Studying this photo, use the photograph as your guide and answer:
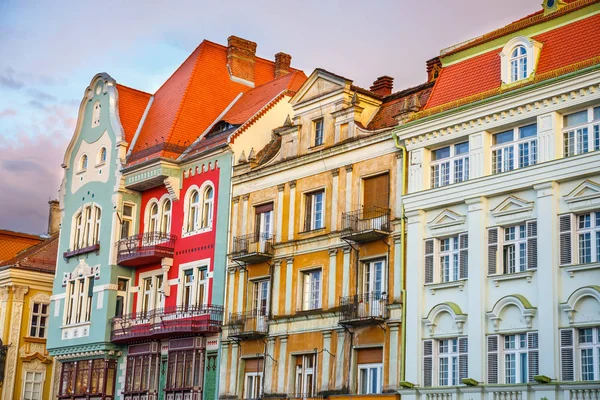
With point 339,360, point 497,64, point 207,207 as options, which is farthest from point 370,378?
point 207,207

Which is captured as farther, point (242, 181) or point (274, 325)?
point (242, 181)

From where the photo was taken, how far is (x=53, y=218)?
253ft

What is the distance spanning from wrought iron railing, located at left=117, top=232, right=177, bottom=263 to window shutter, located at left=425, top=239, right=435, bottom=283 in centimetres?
1743

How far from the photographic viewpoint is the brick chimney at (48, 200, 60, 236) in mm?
76438

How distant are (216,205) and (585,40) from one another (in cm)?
2099

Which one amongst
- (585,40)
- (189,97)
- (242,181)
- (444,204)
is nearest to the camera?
(585,40)

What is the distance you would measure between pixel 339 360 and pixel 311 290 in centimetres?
396

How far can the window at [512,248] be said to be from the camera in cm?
3503

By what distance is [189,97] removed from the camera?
56656 mm

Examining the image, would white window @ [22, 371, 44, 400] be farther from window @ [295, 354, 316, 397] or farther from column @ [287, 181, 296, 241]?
window @ [295, 354, 316, 397]

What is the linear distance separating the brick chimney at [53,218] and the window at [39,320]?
9916mm

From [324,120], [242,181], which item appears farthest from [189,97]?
[324,120]

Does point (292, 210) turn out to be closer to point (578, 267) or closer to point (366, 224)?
point (366, 224)

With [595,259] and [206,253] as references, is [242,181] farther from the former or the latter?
[595,259]
